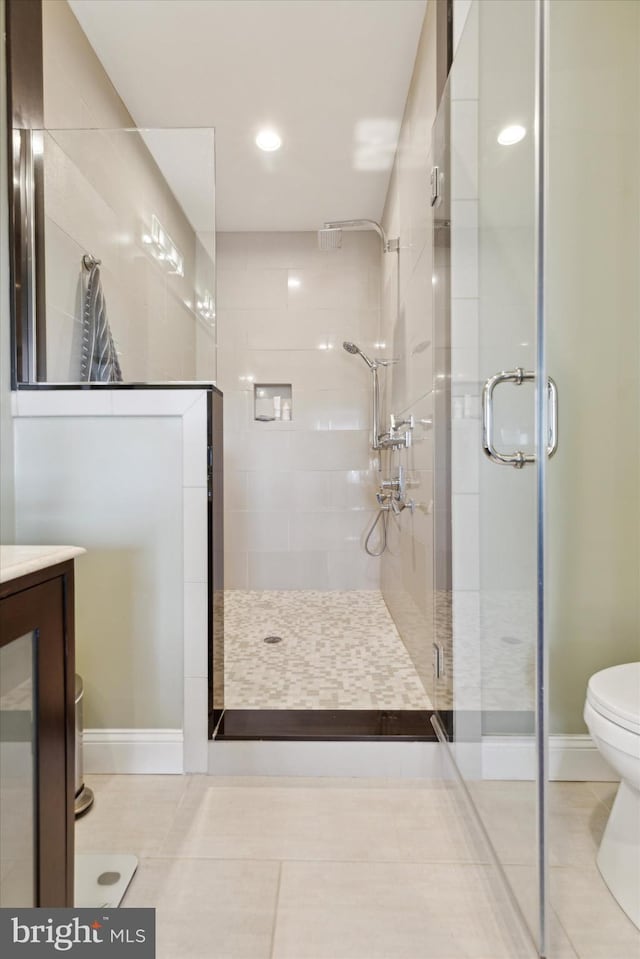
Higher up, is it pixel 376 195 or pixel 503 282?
pixel 376 195

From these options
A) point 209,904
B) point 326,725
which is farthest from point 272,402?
point 209,904

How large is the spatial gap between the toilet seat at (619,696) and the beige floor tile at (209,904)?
31.6 inches

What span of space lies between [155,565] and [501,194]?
1324 millimetres

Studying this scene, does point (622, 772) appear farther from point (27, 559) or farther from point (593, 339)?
point (27, 559)

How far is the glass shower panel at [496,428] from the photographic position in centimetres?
99

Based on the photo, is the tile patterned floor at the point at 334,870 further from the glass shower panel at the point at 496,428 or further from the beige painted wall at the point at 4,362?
the beige painted wall at the point at 4,362

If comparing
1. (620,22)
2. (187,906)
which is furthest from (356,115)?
(187,906)

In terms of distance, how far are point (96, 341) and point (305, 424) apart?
2.06 meters

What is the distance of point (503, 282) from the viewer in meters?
1.14

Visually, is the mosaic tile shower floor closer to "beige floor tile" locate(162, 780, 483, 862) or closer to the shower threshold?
the shower threshold

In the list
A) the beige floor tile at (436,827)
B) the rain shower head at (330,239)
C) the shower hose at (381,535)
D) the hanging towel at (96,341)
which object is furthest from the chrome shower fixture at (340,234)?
the beige floor tile at (436,827)

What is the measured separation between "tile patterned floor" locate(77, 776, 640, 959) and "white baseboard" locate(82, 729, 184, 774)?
0.12ft

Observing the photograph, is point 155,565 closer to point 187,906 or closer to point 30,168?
point 187,906

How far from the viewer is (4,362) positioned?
5.12 feet
